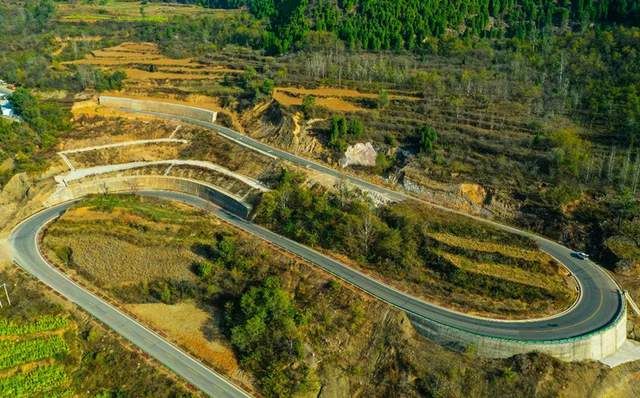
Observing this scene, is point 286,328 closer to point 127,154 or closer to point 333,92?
point 127,154

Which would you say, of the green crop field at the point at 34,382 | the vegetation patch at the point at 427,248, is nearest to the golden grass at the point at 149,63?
the vegetation patch at the point at 427,248

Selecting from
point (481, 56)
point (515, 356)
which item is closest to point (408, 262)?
point (515, 356)

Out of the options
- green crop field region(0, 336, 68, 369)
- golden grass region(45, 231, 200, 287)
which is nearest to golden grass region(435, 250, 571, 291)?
golden grass region(45, 231, 200, 287)

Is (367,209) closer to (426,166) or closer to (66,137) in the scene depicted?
(426,166)

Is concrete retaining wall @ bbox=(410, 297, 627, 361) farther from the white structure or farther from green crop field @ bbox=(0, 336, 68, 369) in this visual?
the white structure

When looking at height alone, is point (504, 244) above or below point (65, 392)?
above

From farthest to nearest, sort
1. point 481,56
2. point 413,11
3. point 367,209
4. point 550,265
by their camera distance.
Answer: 1. point 413,11
2. point 481,56
3. point 367,209
4. point 550,265

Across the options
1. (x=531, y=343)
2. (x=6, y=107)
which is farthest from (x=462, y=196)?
(x=6, y=107)
